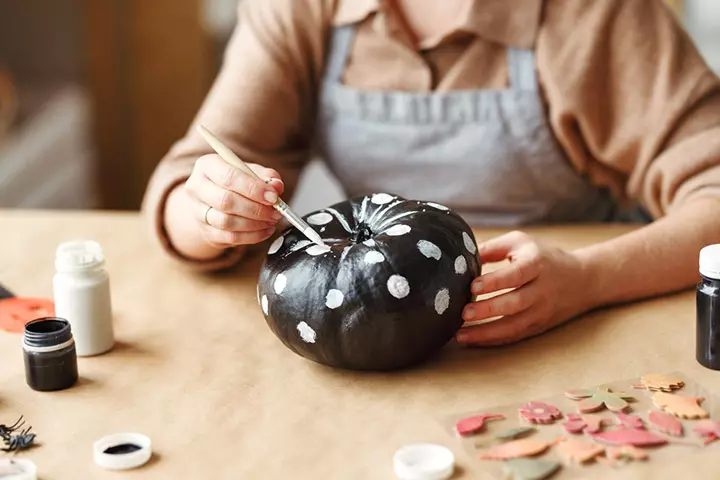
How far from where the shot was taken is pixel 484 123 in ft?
4.55

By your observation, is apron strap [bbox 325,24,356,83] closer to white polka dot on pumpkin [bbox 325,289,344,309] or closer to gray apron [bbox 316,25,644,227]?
gray apron [bbox 316,25,644,227]

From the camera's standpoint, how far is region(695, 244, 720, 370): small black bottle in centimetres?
92

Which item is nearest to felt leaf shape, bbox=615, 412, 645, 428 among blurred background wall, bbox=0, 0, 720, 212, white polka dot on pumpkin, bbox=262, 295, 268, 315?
white polka dot on pumpkin, bbox=262, 295, 268, 315

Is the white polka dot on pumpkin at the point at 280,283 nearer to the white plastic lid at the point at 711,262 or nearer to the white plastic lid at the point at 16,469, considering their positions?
the white plastic lid at the point at 16,469

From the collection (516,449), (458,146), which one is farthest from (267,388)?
(458,146)

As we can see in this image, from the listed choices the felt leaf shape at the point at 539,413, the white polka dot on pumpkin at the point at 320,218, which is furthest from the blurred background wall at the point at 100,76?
the felt leaf shape at the point at 539,413

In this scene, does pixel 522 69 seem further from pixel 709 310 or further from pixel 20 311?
pixel 20 311

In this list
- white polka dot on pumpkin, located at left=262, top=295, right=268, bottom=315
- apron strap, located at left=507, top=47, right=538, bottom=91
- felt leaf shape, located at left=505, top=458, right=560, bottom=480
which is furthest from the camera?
apron strap, located at left=507, top=47, right=538, bottom=91

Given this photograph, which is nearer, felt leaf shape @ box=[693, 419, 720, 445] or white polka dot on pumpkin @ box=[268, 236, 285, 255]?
felt leaf shape @ box=[693, 419, 720, 445]

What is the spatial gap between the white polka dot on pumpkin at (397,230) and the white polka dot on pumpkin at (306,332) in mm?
126

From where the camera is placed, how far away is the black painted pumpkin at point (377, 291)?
0.91 metres

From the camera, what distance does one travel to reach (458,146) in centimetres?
141

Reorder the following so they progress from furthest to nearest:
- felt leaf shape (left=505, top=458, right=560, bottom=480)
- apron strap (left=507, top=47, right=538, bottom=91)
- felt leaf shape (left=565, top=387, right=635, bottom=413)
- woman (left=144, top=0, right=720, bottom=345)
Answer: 1. apron strap (left=507, top=47, right=538, bottom=91)
2. woman (left=144, top=0, right=720, bottom=345)
3. felt leaf shape (left=565, top=387, right=635, bottom=413)
4. felt leaf shape (left=505, top=458, right=560, bottom=480)

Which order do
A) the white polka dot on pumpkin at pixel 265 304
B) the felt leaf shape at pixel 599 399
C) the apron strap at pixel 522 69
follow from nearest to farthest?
1. the felt leaf shape at pixel 599 399
2. the white polka dot on pumpkin at pixel 265 304
3. the apron strap at pixel 522 69
